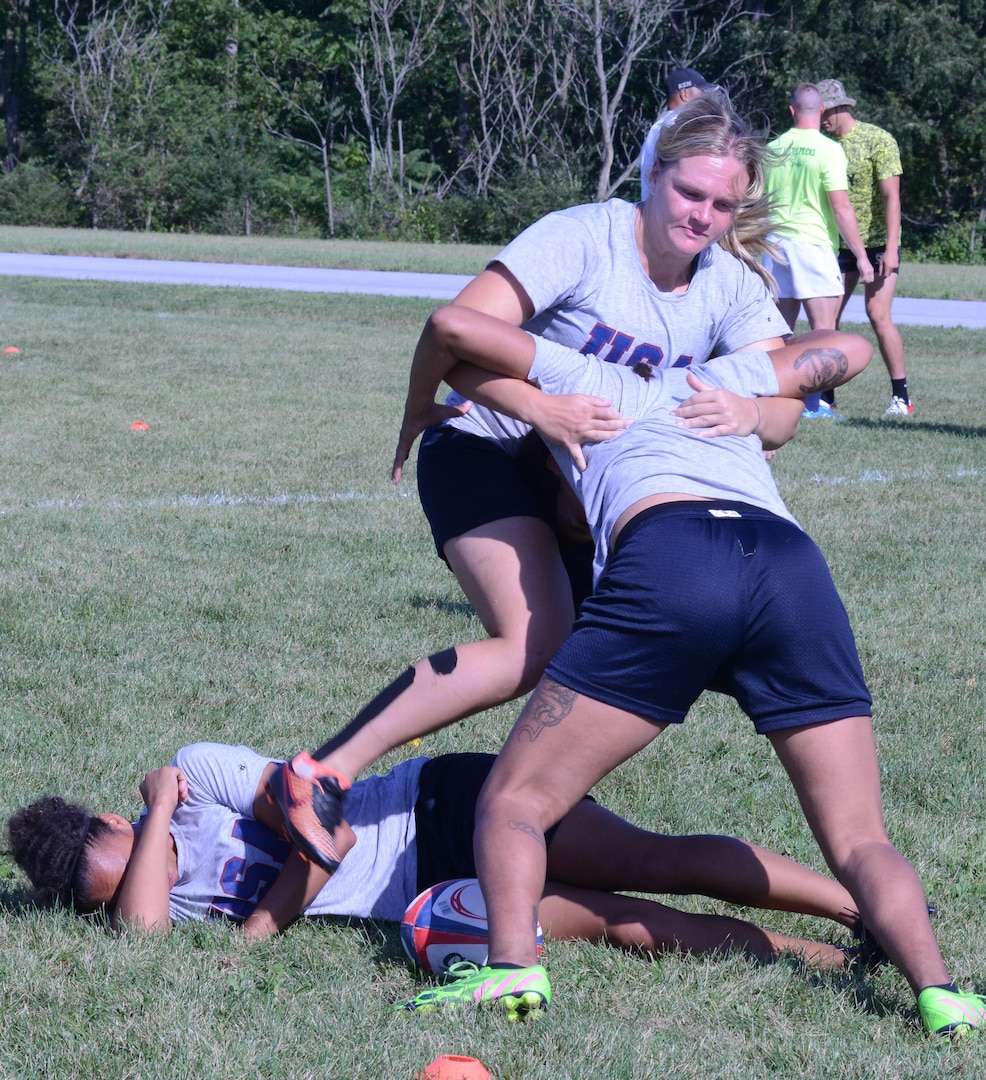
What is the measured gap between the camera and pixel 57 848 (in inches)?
124

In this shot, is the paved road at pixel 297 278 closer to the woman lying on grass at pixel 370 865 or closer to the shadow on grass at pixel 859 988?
the woman lying on grass at pixel 370 865

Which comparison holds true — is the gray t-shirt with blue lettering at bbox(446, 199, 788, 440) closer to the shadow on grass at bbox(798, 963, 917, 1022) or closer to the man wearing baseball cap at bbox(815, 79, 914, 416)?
the shadow on grass at bbox(798, 963, 917, 1022)

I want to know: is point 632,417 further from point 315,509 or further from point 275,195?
point 275,195

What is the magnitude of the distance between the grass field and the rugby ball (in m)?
19.5

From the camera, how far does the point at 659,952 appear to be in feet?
10.0

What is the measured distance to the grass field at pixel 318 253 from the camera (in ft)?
76.9

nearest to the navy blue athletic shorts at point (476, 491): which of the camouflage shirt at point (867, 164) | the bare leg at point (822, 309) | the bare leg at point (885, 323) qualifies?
the bare leg at point (822, 309)

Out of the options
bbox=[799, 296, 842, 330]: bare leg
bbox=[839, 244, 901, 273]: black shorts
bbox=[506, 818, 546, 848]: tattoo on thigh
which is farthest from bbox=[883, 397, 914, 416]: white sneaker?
bbox=[506, 818, 546, 848]: tattoo on thigh

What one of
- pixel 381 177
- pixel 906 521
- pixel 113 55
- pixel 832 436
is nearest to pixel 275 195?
pixel 381 177

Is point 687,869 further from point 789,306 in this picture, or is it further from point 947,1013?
point 789,306

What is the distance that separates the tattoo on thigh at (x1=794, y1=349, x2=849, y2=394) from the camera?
10.2ft

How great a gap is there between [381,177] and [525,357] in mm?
37650

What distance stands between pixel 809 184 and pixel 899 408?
1.82 meters

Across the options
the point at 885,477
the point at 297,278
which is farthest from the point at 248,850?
the point at 297,278
